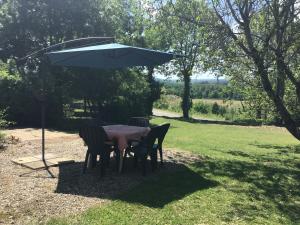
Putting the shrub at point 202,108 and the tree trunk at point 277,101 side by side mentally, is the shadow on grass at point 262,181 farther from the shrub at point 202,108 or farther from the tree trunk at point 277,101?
the shrub at point 202,108

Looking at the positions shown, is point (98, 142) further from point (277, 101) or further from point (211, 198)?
point (277, 101)

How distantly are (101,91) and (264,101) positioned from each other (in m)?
7.44

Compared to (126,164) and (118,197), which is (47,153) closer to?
(126,164)

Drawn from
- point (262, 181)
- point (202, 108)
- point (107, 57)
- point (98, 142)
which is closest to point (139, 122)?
point (107, 57)

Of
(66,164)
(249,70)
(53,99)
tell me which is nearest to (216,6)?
(249,70)

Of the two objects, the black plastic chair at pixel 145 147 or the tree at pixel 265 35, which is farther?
the tree at pixel 265 35

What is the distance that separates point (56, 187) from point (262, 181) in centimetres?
385

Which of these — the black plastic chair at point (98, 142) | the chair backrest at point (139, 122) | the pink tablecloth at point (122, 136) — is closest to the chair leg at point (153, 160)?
the pink tablecloth at point (122, 136)

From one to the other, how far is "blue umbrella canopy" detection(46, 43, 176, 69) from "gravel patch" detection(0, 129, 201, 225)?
7.34 ft

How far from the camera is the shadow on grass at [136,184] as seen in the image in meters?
5.79

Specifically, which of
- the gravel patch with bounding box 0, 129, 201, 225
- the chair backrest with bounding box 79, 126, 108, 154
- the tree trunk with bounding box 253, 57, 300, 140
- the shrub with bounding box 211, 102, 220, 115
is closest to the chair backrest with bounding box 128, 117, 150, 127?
the gravel patch with bounding box 0, 129, 201, 225

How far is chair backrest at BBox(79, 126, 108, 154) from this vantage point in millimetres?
6691

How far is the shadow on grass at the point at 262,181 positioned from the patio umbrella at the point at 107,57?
2.62m

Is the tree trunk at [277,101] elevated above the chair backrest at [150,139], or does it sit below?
above
